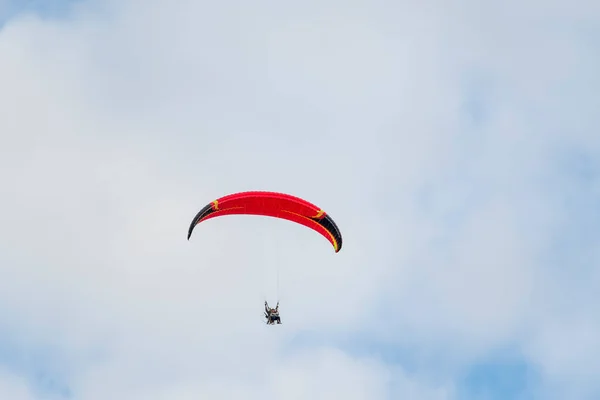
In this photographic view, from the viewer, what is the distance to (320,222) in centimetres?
6900

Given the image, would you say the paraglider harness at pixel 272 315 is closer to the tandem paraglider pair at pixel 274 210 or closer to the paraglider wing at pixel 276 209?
the tandem paraglider pair at pixel 274 210

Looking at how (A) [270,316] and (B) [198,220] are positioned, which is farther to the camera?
(A) [270,316]

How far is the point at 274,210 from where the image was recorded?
227 ft

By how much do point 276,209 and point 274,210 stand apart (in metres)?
0.25

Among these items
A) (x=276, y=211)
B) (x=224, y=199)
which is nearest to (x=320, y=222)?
(x=276, y=211)

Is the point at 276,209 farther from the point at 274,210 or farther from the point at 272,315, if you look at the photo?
the point at 272,315

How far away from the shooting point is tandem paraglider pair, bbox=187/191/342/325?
219ft

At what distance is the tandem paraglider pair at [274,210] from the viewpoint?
219 feet

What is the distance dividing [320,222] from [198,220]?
929 cm

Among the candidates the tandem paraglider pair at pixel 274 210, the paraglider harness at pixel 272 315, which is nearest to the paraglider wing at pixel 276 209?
the tandem paraglider pair at pixel 274 210

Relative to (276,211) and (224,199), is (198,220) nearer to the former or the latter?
(224,199)

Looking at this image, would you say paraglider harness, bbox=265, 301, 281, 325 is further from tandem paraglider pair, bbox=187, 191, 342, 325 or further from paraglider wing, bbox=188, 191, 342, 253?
paraglider wing, bbox=188, 191, 342, 253

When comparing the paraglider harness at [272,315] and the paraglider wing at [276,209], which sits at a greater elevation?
the paraglider wing at [276,209]

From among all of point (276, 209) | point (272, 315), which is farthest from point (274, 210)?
point (272, 315)
